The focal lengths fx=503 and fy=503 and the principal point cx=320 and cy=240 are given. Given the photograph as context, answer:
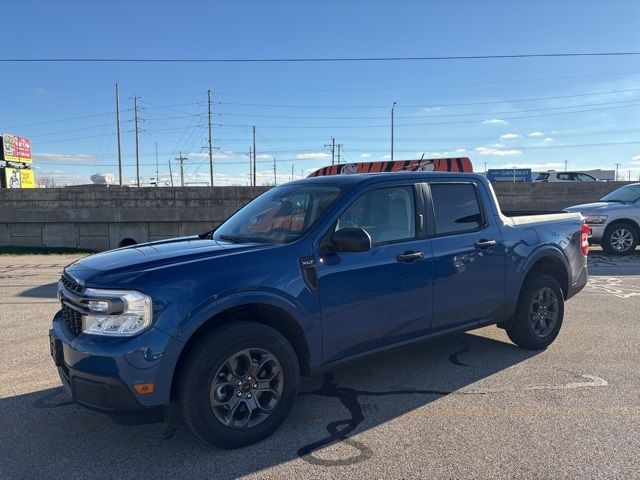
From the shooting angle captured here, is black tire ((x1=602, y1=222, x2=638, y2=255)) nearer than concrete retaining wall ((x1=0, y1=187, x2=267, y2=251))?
Yes

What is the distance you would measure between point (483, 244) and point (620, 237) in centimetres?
926

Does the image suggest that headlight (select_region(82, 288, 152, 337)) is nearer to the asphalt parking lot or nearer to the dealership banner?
the asphalt parking lot

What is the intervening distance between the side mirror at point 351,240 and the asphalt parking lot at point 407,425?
1064 mm

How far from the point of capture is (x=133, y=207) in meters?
16.6

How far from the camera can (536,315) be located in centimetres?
515

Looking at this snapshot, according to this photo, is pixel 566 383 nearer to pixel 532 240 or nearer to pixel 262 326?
pixel 532 240

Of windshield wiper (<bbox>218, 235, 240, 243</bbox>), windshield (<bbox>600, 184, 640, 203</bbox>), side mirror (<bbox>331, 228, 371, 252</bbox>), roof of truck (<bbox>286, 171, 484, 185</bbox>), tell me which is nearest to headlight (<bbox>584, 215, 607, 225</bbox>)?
windshield (<bbox>600, 184, 640, 203</bbox>)

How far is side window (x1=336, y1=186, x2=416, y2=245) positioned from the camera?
3.92 meters

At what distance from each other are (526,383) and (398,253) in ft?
5.49

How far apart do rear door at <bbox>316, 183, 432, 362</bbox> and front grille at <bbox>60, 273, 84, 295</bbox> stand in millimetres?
1566

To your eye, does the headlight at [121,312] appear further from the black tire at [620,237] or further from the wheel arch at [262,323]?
the black tire at [620,237]

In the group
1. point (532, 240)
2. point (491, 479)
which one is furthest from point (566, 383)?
point (491, 479)

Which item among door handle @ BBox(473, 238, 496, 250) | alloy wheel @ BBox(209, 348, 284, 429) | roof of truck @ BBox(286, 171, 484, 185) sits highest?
roof of truck @ BBox(286, 171, 484, 185)

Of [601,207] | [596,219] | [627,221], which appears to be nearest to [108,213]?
[596,219]
